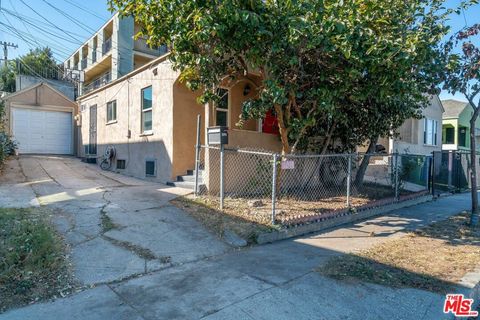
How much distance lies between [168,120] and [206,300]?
267 inches

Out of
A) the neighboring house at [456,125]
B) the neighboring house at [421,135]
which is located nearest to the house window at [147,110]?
the neighboring house at [421,135]

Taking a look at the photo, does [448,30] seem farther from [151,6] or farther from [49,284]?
[49,284]

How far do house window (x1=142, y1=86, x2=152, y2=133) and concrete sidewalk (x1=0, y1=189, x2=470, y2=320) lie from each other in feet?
22.7

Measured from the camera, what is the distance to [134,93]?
447 inches

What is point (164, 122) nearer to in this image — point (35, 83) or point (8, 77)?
point (35, 83)

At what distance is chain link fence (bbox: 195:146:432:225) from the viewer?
→ 6.95 metres

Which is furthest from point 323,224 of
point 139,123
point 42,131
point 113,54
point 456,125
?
point 456,125

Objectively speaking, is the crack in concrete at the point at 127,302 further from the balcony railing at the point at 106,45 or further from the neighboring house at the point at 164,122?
the balcony railing at the point at 106,45

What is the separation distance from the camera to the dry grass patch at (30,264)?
11.3 feet

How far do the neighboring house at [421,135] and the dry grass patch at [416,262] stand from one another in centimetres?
1139

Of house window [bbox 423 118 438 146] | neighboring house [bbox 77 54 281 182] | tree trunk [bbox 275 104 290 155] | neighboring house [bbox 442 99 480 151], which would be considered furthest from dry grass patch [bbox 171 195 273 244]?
neighboring house [bbox 442 99 480 151]

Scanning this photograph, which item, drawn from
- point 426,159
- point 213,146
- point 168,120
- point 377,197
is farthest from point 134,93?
point 426,159

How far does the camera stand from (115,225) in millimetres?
5664

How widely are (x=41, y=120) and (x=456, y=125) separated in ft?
100
